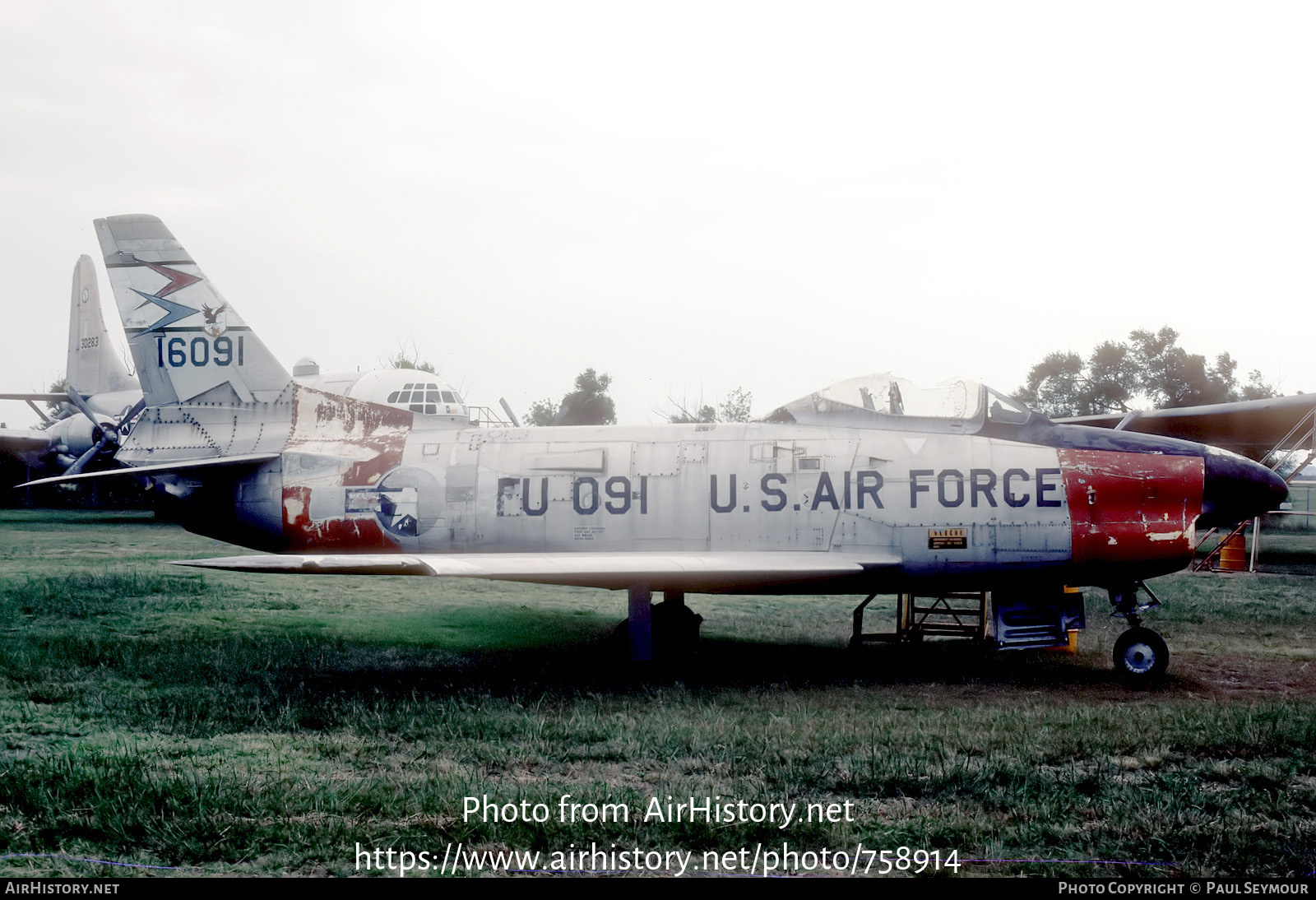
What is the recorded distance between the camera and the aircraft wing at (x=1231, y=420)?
21.5m

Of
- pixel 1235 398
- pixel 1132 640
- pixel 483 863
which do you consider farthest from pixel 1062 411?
pixel 483 863

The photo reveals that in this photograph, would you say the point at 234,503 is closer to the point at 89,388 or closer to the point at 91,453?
the point at 91,453

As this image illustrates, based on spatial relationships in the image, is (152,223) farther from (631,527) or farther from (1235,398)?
(1235,398)

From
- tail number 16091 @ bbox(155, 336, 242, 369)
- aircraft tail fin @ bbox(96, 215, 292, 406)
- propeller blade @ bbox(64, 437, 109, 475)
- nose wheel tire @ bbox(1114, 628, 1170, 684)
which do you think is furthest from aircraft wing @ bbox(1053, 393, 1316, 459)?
propeller blade @ bbox(64, 437, 109, 475)

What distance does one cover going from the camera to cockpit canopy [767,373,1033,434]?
8984 millimetres

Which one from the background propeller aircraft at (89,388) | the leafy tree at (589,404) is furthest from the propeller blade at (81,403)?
the leafy tree at (589,404)

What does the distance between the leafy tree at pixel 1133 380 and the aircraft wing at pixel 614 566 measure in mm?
38165

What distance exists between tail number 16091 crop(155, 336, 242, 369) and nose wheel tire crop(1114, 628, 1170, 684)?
32.0 feet

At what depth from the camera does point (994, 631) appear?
28.5 feet

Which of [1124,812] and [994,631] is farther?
[994,631]

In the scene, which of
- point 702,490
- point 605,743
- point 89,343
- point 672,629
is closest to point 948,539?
point 702,490

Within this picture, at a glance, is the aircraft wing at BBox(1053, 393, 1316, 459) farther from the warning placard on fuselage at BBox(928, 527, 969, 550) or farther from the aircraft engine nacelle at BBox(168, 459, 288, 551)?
the aircraft engine nacelle at BBox(168, 459, 288, 551)

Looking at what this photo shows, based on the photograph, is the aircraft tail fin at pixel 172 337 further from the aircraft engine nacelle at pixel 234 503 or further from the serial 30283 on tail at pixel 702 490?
the aircraft engine nacelle at pixel 234 503

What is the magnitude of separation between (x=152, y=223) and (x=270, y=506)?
374 centimetres
